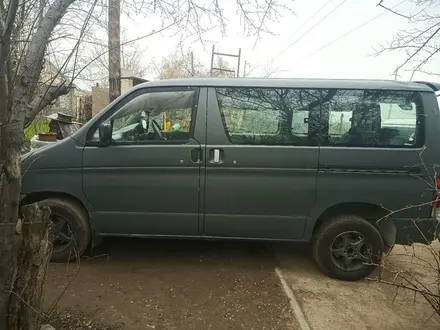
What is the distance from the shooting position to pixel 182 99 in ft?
12.2

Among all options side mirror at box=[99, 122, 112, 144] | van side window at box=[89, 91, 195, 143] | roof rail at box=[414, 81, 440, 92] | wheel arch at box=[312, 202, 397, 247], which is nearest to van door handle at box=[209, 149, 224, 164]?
van side window at box=[89, 91, 195, 143]

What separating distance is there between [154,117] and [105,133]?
0.52 metres

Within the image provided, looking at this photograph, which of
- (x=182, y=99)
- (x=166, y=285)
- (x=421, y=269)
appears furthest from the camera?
(x=421, y=269)

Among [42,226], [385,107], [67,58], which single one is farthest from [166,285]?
[385,107]

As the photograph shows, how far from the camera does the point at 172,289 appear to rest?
339cm

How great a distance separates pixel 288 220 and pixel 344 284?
0.86 meters

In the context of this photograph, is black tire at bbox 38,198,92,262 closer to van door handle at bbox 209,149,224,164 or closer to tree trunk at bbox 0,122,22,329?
van door handle at bbox 209,149,224,164

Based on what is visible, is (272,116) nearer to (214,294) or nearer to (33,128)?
(214,294)

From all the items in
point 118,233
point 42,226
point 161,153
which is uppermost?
point 161,153

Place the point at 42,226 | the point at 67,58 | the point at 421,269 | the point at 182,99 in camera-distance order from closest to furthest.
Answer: the point at 42,226
the point at 67,58
the point at 182,99
the point at 421,269

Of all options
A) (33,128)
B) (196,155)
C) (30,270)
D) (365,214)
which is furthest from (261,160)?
(33,128)

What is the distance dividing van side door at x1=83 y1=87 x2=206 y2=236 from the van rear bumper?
2035mm

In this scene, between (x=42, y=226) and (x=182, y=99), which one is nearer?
(x=42, y=226)

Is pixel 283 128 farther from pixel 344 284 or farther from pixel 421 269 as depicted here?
pixel 421 269
